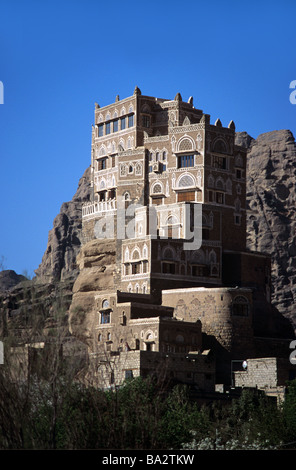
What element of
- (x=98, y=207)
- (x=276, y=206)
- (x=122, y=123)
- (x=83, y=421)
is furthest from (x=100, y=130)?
(x=83, y=421)

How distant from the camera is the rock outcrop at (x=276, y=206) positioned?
11844 centimetres

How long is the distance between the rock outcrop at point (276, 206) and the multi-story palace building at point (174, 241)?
25.6m

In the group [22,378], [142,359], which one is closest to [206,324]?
[142,359]

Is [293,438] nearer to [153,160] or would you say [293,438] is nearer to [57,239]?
[153,160]

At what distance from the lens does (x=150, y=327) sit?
244 feet

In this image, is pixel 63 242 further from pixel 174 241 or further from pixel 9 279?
pixel 174 241

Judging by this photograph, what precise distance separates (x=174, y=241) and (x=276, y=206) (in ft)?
144

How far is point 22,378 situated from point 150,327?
102 ft

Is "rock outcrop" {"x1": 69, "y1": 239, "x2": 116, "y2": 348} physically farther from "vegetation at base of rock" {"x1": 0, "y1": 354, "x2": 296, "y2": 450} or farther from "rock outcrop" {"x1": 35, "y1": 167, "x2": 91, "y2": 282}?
"vegetation at base of rock" {"x1": 0, "y1": 354, "x2": 296, "y2": 450}

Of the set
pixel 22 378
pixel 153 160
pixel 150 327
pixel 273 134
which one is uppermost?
pixel 273 134

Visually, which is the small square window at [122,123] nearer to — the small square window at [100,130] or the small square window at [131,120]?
the small square window at [131,120]

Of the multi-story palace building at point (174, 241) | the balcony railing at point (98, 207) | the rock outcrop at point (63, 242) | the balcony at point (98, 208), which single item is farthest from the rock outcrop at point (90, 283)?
the rock outcrop at point (63, 242)

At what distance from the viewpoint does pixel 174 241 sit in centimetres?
8531
